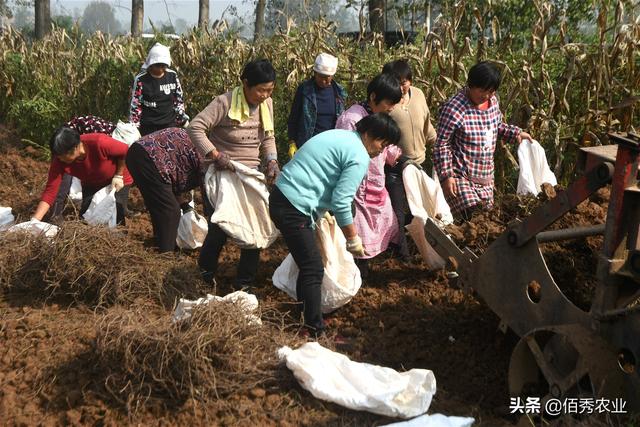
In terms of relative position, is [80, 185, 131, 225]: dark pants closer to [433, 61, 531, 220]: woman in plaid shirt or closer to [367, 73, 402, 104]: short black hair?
[367, 73, 402, 104]: short black hair

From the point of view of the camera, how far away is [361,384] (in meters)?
3.96

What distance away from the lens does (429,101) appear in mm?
7582

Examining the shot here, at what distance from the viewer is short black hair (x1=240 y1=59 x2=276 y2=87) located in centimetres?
540

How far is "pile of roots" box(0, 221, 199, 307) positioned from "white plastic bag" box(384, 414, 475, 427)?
2.11 meters

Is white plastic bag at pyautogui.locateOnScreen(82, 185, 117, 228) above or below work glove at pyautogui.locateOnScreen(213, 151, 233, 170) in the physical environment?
below

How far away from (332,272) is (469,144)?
5.02ft

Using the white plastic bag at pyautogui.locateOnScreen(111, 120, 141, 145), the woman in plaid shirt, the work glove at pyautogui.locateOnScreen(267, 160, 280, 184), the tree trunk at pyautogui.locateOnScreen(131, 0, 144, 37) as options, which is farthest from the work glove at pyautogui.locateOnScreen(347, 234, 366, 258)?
the tree trunk at pyautogui.locateOnScreen(131, 0, 144, 37)

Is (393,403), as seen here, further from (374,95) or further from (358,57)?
(358,57)

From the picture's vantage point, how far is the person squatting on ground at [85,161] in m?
6.16

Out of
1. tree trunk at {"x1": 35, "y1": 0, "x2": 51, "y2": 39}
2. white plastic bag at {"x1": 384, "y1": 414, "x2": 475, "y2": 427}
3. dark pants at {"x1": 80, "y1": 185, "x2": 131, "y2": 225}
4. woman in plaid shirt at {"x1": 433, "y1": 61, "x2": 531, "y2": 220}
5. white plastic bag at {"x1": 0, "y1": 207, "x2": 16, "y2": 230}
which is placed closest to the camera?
white plastic bag at {"x1": 384, "y1": 414, "x2": 475, "y2": 427}

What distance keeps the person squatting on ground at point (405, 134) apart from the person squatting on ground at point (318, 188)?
135 centimetres

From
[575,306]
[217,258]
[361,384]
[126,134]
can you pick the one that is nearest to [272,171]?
[217,258]

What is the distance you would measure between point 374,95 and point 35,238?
267cm

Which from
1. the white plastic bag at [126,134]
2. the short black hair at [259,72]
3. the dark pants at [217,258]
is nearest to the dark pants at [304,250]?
the dark pants at [217,258]
